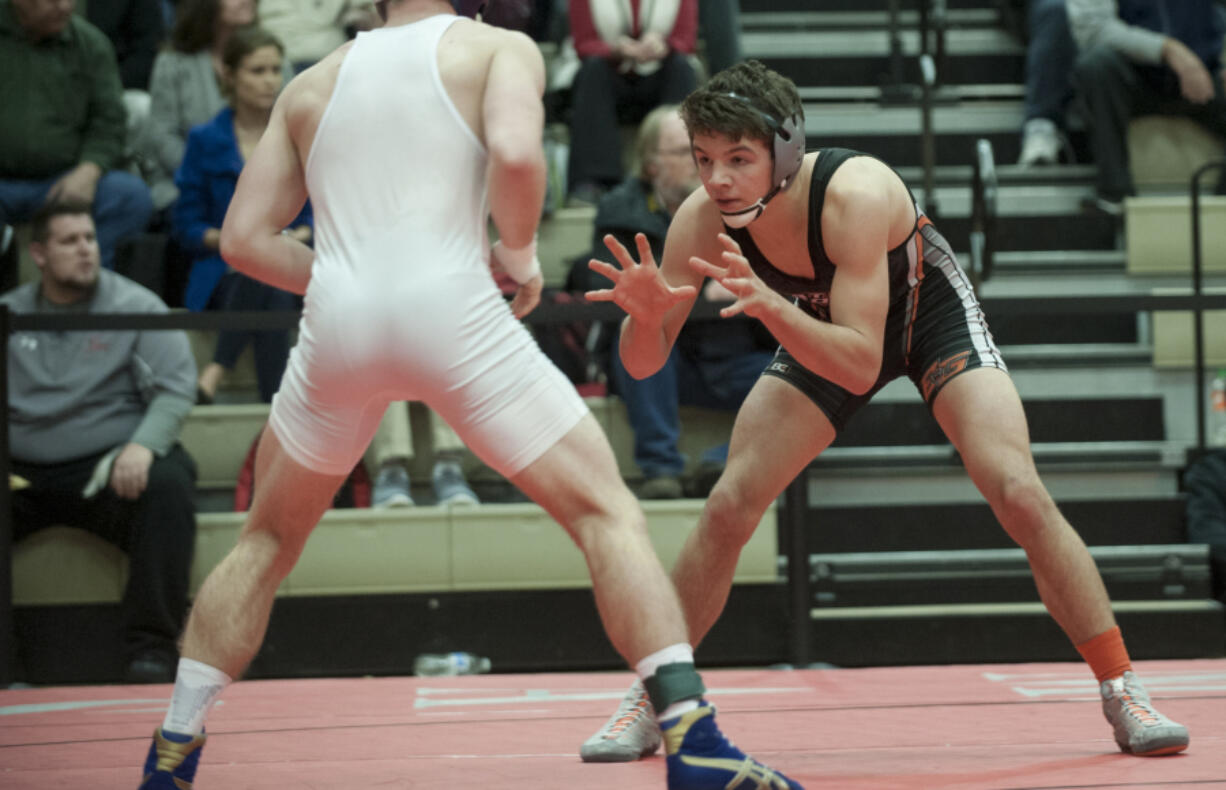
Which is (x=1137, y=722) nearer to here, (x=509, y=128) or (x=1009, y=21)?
(x=509, y=128)

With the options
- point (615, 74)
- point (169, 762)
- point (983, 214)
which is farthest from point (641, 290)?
point (615, 74)

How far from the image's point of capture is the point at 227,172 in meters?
6.02

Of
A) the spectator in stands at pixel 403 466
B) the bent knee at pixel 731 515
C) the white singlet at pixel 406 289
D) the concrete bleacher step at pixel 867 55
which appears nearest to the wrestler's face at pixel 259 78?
the spectator in stands at pixel 403 466

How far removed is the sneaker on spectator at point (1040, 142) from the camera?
302 inches

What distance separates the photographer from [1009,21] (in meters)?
8.60

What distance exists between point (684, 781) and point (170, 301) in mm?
4439

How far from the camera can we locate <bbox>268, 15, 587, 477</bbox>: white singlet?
2459 mm

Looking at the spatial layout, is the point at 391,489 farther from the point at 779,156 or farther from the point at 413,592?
the point at 779,156

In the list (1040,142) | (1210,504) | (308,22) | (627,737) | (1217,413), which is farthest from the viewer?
(1040,142)

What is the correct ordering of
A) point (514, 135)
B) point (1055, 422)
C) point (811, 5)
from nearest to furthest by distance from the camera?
1. point (514, 135)
2. point (1055, 422)
3. point (811, 5)

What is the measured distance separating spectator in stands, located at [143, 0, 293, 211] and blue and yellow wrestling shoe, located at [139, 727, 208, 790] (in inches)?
179

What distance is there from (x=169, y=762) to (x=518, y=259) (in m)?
1.05

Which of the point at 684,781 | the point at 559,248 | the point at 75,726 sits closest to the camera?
the point at 684,781

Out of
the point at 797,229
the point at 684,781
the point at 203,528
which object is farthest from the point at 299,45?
the point at 684,781
